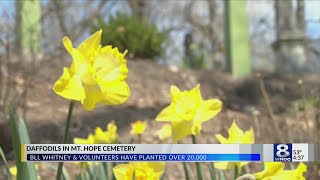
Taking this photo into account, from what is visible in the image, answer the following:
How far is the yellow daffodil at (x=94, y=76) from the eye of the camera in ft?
1.92

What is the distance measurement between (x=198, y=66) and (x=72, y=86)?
487cm

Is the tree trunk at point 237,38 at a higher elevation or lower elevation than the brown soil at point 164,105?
higher

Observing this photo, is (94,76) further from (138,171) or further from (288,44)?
(288,44)

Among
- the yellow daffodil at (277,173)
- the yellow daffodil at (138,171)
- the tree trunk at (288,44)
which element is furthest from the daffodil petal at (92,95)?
the tree trunk at (288,44)

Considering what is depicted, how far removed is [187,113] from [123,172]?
0.15m

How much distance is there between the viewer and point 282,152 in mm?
714

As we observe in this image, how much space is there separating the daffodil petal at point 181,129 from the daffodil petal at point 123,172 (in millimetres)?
101

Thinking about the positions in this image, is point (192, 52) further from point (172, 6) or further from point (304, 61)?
point (172, 6)

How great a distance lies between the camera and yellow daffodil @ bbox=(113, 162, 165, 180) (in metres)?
0.69

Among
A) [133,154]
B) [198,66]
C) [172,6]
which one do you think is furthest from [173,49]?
[133,154]

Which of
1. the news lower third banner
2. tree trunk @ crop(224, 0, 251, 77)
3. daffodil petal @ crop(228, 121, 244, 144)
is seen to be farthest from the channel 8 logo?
tree trunk @ crop(224, 0, 251, 77)

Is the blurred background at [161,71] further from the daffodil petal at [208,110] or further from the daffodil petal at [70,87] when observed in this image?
the daffodil petal at [70,87]

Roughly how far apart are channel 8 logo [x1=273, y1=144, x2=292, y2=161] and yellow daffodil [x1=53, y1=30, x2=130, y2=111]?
26 centimetres

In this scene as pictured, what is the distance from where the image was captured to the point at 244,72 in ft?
15.5
